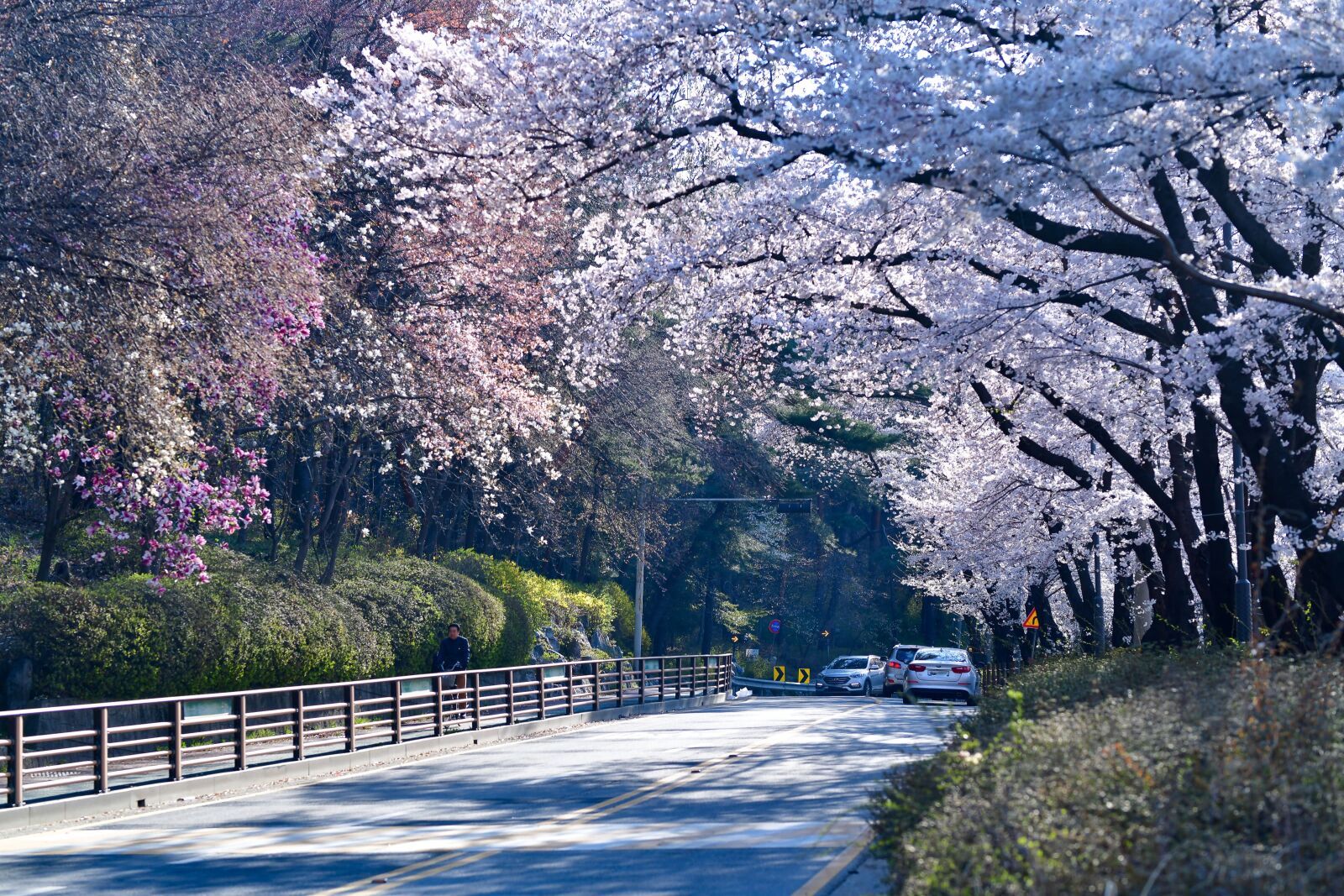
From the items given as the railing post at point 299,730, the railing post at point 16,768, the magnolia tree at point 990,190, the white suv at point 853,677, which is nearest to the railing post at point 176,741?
the railing post at point 16,768

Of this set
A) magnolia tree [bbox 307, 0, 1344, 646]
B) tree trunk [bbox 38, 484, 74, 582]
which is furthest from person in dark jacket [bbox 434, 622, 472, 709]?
magnolia tree [bbox 307, 0, 1344, 646]

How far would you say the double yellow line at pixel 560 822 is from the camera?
10.2 metres

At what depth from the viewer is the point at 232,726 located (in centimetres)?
1848

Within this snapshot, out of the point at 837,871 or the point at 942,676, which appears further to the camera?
the point at 942,676

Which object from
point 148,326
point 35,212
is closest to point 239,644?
point 148,326

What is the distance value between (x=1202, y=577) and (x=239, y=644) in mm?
14318

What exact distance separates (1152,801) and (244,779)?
13630 millimetres

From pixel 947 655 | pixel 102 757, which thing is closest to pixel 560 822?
pixel 102 757

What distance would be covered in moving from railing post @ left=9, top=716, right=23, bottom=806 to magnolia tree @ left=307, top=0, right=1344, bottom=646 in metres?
6.86

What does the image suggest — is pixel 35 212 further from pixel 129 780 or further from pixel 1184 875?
pixel 1184 875

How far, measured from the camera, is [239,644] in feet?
72.2

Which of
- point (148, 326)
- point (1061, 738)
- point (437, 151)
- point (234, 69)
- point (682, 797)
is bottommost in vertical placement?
point (682, 797)

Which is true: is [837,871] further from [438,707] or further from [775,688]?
[775,688]

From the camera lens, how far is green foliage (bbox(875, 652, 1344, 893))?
5.57 meters
